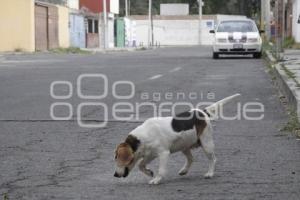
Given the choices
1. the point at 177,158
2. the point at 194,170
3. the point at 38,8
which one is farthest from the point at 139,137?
the point at 38,8

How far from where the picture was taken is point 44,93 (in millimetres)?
Result: 13938

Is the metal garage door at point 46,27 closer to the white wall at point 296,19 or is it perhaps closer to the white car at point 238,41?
the white wall at point 296,19

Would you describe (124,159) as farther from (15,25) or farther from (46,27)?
(46,27)

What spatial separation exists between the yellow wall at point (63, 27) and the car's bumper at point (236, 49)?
23811 mm

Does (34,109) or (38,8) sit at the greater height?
(38,8)

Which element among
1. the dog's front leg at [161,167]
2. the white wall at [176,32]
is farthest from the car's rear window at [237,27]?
the white wall at [176,32]

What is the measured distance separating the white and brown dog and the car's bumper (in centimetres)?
2204

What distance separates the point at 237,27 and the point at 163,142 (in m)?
23.7

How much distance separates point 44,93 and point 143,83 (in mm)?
2867

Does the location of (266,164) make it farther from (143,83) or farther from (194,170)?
(143,83)

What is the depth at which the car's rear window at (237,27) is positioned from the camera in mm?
29109

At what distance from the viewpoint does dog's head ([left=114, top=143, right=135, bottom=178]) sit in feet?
19.2

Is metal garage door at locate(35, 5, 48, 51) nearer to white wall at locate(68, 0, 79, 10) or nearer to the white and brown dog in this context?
white wall at locate(68, 0, 79, 10)

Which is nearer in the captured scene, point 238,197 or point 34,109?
point 238,197
